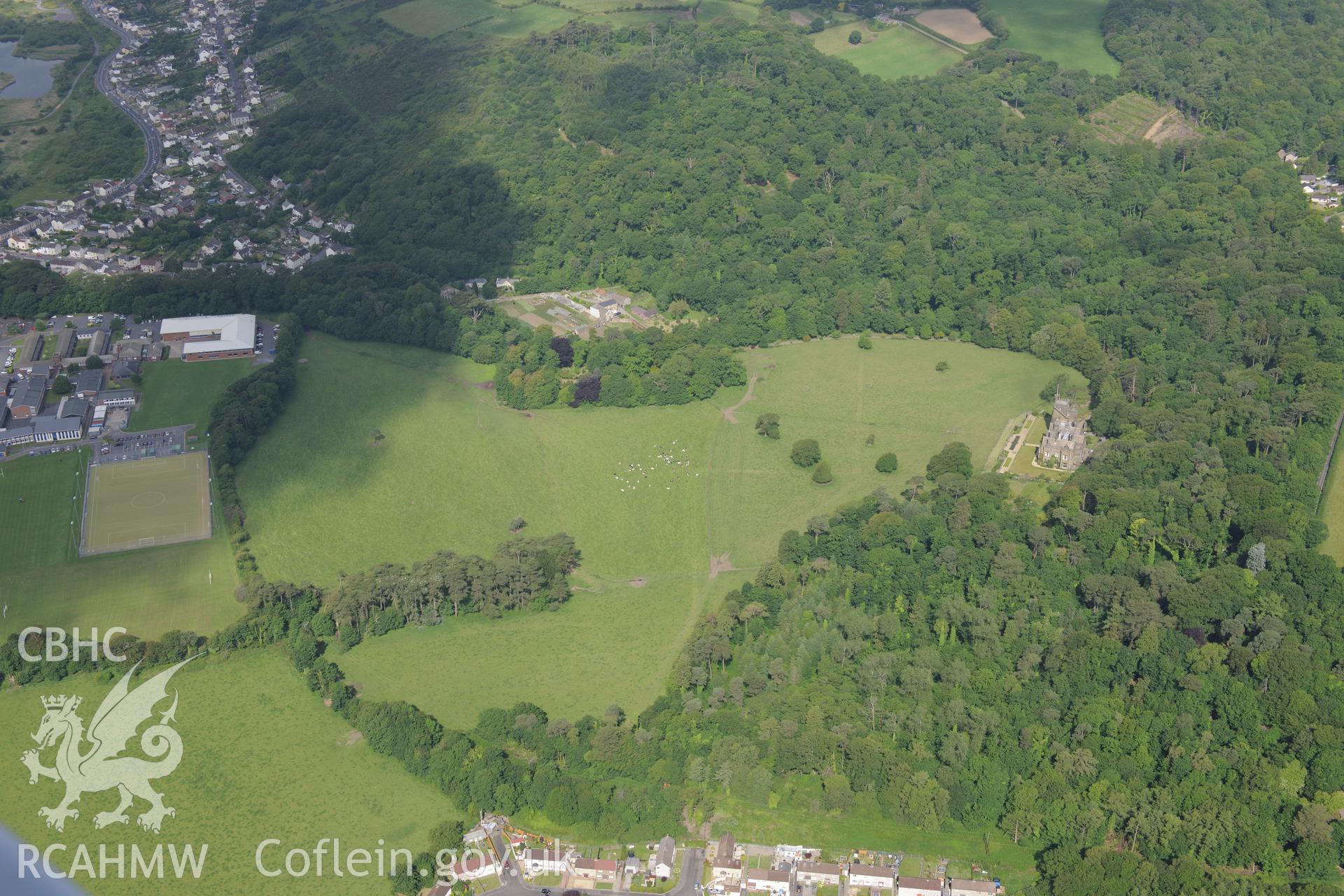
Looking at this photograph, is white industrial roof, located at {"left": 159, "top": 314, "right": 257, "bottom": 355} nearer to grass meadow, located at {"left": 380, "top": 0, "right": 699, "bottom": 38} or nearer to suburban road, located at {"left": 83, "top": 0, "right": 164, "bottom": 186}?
suburban road, located at {"left": 83, "top": 0, "right": 164, "bottom": 186}

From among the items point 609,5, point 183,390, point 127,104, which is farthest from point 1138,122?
point 127,104

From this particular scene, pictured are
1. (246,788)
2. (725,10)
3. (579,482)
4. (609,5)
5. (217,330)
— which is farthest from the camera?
(725,10)

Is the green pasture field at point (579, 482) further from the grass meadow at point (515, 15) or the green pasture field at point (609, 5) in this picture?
the green pasture field at point (609, 5)

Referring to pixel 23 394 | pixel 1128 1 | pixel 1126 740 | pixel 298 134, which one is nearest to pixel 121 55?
pixel 298 134

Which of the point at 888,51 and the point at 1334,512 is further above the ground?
the point at 1334,512

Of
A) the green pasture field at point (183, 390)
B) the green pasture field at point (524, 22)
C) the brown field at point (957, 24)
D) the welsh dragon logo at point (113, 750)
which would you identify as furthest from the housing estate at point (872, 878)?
the green pasture field at point (524, 22)

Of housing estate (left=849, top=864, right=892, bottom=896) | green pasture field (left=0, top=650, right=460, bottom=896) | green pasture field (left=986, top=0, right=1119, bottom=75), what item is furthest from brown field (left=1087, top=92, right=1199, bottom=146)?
green pasture field (left=0, top=650, right=460, bottom=896)

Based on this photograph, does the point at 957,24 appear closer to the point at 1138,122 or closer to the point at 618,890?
the point at 1138,122
